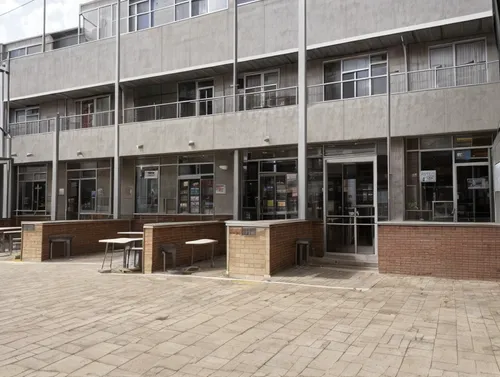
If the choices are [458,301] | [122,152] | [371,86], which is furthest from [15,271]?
[371,86]

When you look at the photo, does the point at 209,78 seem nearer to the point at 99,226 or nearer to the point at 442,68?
the point at 99,226

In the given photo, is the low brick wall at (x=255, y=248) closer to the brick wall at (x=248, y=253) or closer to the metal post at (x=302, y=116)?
the brick wall at (x=248, y=253)

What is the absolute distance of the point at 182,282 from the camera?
32.1ft

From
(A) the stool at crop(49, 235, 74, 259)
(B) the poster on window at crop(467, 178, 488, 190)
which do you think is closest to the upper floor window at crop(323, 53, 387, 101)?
(B) the poster on window at crop(467, 178, 488, 190)

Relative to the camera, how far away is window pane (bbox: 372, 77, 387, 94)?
555 inches

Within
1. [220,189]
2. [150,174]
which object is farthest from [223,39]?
[150,174]

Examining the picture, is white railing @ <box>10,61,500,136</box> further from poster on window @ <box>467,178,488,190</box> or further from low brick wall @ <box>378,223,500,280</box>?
low brick wall @ <box>378,223,500,280</box>

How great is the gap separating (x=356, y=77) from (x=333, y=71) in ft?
2.93

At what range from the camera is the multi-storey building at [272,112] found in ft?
42.1

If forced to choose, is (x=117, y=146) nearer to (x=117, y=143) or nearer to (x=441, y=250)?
(x=117, y=143)

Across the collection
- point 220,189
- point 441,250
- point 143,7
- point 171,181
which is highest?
point 143,7

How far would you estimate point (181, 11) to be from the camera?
59.7 feet

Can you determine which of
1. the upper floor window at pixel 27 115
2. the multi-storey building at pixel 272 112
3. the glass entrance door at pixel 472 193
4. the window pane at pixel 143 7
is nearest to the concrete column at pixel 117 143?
the multi-storey building at pixel 272 112

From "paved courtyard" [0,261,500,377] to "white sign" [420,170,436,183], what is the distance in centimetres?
426
